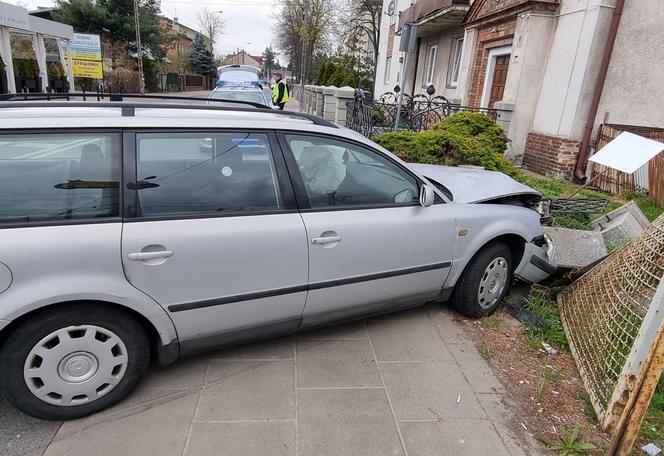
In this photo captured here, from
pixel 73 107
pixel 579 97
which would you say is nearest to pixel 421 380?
pixel 73 107

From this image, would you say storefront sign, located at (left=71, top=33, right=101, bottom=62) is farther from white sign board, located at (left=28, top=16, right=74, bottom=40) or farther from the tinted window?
the tinted window

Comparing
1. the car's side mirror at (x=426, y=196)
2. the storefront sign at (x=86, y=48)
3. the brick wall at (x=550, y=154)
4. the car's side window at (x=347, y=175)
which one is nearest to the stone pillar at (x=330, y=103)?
the brick wall at (x=550, y=154)

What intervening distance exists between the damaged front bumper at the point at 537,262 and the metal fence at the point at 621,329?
24 centimetres

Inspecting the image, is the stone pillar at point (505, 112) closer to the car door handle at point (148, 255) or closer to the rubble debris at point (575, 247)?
the rubble debris at point (575, 247)

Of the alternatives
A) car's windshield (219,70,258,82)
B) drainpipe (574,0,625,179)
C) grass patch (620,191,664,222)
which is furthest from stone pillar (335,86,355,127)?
car's windshield (219,70,258,82)

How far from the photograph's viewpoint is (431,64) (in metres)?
17.4

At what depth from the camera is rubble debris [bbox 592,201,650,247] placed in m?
4.74

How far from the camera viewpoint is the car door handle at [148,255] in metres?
2.28

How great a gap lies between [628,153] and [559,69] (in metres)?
5.12

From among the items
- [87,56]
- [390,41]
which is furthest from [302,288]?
[390,41]

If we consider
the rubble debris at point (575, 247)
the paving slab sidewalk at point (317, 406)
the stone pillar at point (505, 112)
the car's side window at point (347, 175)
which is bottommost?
the paving slab sidewalk at point (317, 406)

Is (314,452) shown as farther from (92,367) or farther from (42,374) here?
(42,374)

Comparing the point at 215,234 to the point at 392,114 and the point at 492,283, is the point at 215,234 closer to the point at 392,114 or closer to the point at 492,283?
the point at 492,283

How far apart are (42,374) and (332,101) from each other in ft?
41.2
